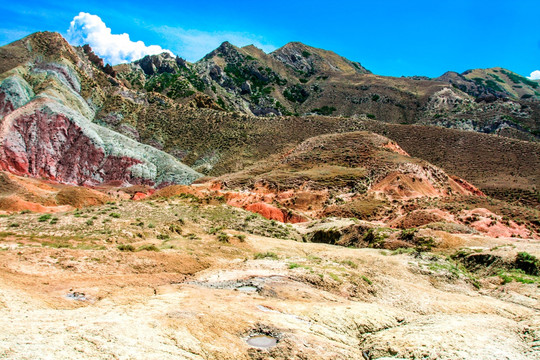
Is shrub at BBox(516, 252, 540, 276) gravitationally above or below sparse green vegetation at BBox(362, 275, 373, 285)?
above

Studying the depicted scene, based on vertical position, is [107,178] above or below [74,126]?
below

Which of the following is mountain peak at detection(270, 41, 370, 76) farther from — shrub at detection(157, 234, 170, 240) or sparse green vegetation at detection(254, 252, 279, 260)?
sparse green vegetation at detection(254, 252, 279, 260)

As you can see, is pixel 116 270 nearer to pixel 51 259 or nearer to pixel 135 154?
pixel 51 259

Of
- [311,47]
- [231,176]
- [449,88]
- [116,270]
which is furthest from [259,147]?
[311,47]

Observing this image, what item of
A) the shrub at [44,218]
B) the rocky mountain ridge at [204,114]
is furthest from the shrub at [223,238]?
the rocky mountain ridge at [204,114]

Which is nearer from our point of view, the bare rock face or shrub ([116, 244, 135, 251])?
shrub ([116, 244, 135, 251])

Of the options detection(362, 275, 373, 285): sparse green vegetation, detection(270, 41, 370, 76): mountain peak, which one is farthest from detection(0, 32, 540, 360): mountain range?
detection(270, 41, 370, 76): mountain peak

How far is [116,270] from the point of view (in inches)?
500

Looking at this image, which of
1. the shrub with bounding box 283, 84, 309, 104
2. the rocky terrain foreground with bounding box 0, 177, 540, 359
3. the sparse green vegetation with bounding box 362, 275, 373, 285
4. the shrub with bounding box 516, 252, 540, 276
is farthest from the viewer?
the shrub with bounding box 283, 84, 309, 104

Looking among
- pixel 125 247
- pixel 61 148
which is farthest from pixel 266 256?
pixel 61 148

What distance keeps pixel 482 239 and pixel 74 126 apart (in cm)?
6121

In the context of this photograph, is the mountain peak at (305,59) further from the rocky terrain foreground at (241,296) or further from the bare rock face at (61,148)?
the rocky terrain foreground at (241,296)

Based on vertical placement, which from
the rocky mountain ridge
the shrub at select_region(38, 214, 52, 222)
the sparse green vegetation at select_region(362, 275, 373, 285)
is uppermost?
the rocky mountain ridge

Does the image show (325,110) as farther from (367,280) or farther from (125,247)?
(125,247)
